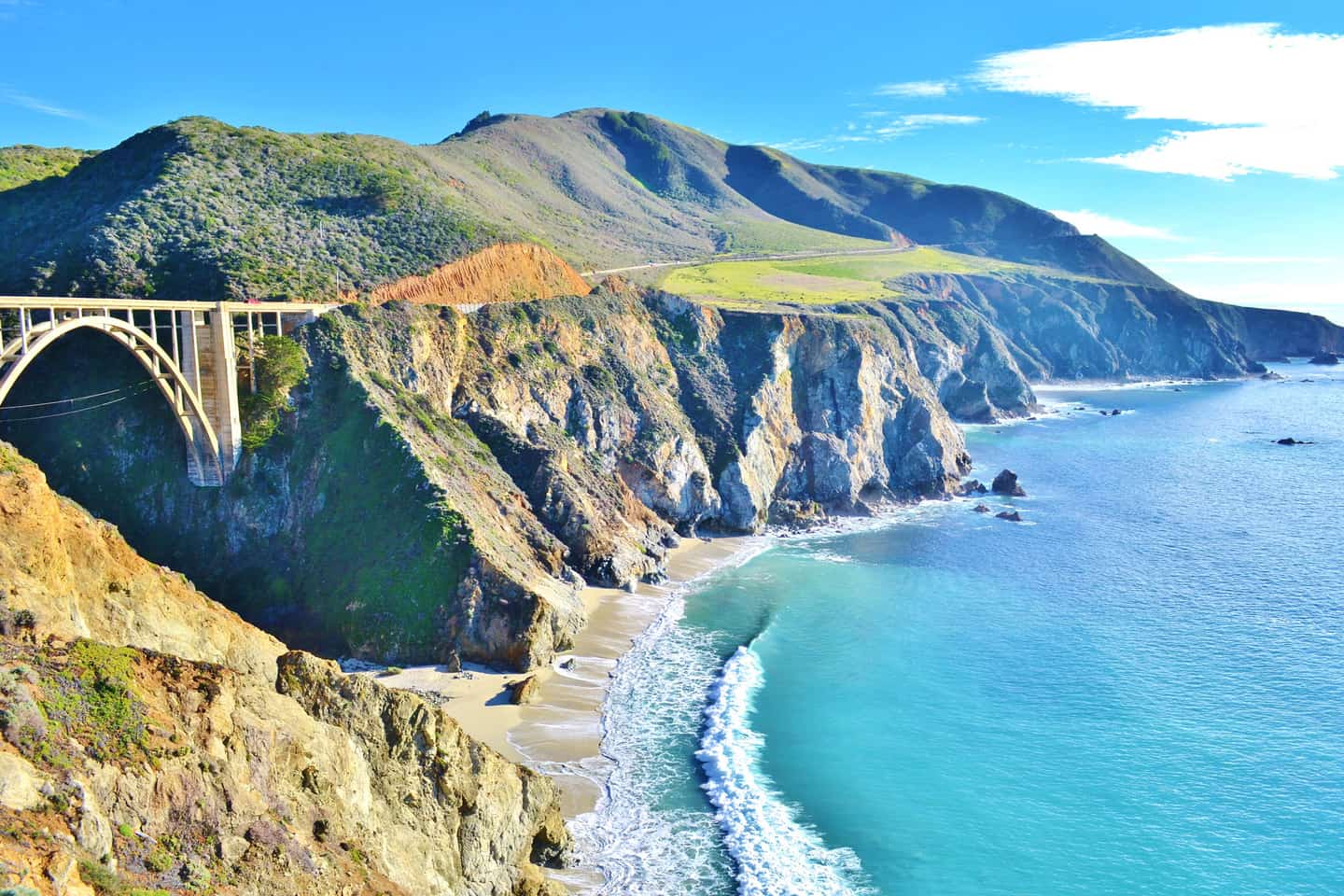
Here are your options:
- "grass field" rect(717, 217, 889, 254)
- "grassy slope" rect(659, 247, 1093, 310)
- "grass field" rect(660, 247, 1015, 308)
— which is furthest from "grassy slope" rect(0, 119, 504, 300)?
"grass field" rect(717, 217, 889, 254)

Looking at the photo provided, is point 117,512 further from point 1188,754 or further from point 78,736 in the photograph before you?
point 1188,754

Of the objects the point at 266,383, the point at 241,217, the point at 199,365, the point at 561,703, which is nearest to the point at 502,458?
the point at 266,383

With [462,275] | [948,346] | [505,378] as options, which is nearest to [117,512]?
[505,378]

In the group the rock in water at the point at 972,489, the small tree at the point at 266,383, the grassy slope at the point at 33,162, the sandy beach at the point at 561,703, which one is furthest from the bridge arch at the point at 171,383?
the rock in water at the point at 972,489

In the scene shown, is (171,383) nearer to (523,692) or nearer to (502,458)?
(502,458)

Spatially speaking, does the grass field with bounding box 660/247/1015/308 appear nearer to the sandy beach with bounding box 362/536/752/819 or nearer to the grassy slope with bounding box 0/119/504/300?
the grassy slope with bounding box 0/119/504/300
